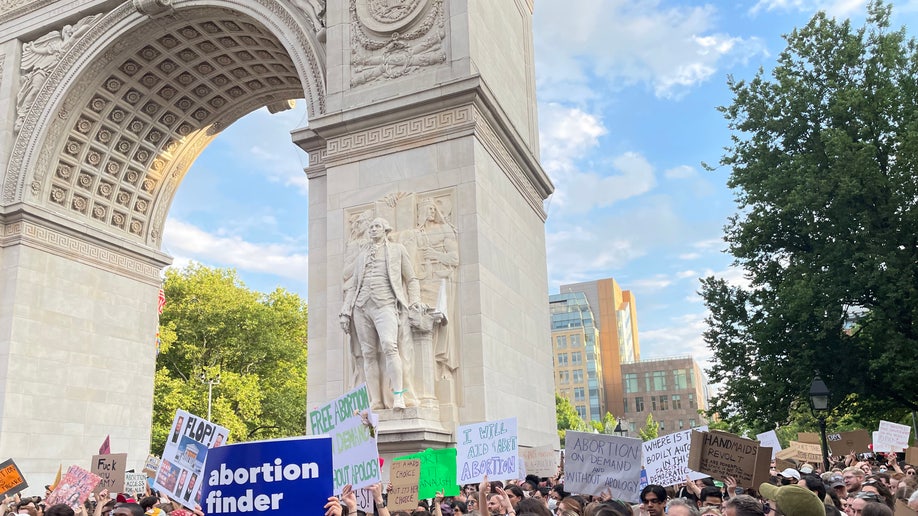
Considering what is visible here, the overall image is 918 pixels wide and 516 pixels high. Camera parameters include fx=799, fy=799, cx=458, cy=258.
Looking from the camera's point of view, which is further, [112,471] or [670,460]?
[112,471]

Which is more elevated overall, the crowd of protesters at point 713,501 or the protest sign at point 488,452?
the protest sign at point 488,452

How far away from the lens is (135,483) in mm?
13164

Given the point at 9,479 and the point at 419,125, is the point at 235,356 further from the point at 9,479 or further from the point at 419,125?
the point at 9,479

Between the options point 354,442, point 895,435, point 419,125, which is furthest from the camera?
point 419,125

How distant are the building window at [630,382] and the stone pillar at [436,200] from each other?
4069 inches

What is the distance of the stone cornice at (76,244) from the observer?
2148 centimetres

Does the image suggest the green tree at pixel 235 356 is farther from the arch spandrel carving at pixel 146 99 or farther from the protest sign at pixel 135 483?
the protest sign at pixel 135 483

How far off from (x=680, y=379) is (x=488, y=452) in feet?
363

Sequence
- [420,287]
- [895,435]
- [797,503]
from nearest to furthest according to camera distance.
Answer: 1. [797,503]
2. [420,287]
3. [895,435]

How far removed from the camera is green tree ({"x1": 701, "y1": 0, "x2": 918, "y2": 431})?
20.6m

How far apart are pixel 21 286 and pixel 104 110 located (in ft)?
18.3

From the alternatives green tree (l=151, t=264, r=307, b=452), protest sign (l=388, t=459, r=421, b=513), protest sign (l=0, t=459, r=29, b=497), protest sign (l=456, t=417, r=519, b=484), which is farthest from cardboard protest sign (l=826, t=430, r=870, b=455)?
green tree (l=151, t=264, r=307, b=452)

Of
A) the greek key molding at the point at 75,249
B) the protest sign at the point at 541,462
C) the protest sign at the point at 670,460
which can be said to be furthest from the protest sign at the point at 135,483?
the greek key molding at the point at 75,249

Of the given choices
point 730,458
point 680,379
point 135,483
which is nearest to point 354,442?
point 730,458
